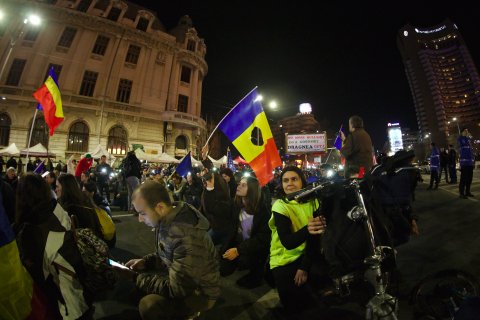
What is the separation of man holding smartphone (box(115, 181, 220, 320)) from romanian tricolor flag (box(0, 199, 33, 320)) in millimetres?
776

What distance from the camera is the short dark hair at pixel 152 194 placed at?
2170 mm

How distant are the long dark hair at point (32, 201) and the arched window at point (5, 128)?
3096 centimetres

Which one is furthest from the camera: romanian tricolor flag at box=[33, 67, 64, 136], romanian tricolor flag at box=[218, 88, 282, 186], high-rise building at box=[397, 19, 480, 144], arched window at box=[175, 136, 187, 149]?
high-rise building at box=[397, 19, 480, 144]

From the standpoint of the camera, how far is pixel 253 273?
12.8ft

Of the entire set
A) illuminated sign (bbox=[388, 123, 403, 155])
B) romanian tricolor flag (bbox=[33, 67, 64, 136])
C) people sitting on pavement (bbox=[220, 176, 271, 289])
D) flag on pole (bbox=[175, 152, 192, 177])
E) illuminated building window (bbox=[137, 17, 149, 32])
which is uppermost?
illuminated sign (bbox=[388, 123, 403, 155])

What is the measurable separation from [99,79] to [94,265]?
3330 centimetres

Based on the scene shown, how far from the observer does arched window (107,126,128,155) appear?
2871 cm

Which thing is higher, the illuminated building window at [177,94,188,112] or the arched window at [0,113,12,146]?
the illuminated building window at [177,94,188,112]

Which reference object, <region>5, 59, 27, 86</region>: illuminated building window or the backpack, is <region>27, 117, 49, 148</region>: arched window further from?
the backpack

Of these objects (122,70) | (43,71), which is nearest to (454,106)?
(122,70)

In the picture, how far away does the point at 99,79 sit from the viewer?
29.6m

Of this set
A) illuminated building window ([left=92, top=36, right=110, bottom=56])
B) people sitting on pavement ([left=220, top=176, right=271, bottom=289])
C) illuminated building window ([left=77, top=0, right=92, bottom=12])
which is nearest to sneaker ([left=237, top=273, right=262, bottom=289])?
people sitting on pavement ([left=220, top=176, right=271, bottom=289])

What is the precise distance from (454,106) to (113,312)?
154m

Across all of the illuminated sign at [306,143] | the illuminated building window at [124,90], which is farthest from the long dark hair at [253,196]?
the illuminated building window at [124,90]
